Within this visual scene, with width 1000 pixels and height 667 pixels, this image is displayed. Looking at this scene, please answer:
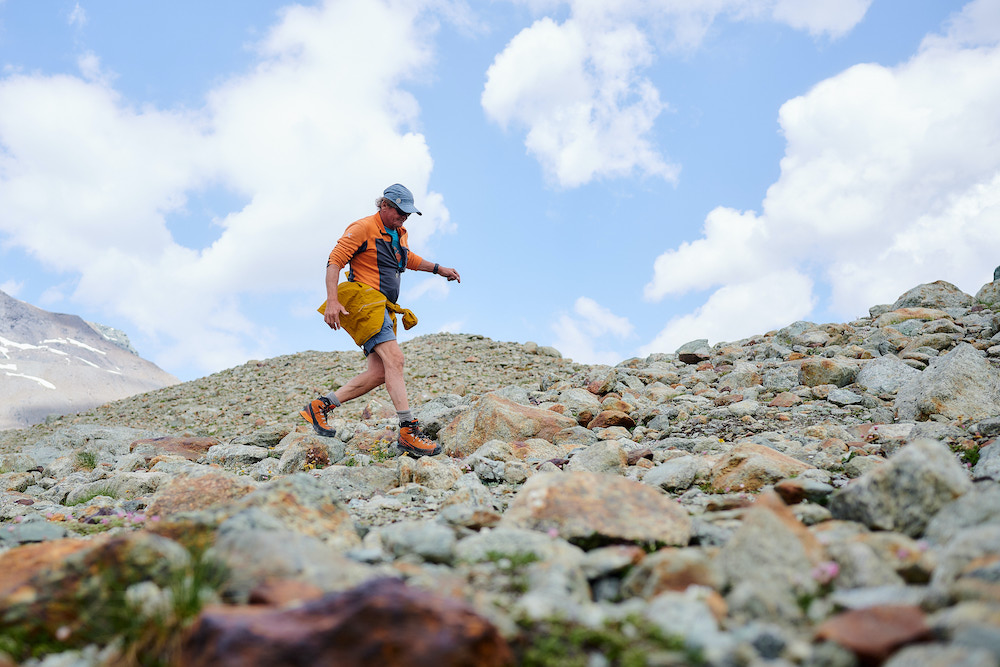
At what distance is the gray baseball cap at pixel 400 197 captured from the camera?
7477 millimetres

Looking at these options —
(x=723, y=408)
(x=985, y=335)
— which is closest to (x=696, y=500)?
(x=723, y=408)

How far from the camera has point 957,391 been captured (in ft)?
24.1

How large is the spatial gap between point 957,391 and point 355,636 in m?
7.78

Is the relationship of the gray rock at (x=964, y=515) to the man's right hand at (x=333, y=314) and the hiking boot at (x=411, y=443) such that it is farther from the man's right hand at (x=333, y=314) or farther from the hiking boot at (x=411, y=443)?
the man's right hand at (x=333, y=314)

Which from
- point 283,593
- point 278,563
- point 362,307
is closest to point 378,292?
point 362,307

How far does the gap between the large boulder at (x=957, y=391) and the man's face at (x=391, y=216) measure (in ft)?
20.7

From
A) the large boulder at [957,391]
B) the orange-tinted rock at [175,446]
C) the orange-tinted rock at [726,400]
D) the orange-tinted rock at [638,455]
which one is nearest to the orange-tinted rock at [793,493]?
the orange-tinted rock at [638,455]

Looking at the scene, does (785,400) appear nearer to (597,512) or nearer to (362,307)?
(362,307)

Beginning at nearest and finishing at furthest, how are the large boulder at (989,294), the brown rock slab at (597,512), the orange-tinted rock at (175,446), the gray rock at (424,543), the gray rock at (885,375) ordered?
1. the gray rock at (424,543)
2. the brown rock slab at (597,512)
3. the gray rock at (885,375)
4. the orange-tinted rock at (175,446)
5. the large boulder at (989,294)

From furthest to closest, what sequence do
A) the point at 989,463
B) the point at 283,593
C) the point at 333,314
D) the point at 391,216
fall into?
the point at 391,216, the point at 333,314, the point at 989,463, the point at 283,593

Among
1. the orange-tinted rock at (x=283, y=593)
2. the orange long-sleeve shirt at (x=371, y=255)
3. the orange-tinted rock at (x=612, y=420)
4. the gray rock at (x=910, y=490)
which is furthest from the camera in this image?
the orange-tinted rock at (x=612, y=420)

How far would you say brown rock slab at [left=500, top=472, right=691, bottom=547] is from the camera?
128 inches

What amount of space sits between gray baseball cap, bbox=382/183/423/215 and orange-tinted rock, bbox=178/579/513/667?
19.5ft

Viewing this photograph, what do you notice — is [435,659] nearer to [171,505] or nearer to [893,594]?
[893,594]
